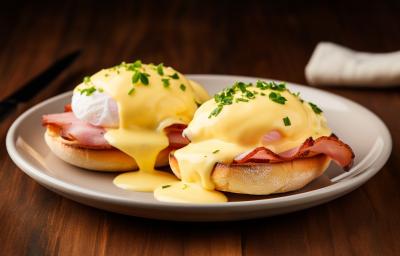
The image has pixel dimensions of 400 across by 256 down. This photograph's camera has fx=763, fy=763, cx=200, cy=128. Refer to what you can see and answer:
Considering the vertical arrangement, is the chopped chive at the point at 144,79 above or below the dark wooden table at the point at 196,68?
above

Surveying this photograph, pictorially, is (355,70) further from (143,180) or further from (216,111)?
(143,180)

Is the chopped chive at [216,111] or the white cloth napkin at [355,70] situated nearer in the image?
the chopped chive at [216,111]

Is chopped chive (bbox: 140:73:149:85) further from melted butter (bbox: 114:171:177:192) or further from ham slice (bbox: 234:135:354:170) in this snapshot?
ham slice (bbox: 234:135:354:170)

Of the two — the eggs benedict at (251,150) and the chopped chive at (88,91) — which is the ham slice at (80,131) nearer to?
the chopped chive at (88,91)

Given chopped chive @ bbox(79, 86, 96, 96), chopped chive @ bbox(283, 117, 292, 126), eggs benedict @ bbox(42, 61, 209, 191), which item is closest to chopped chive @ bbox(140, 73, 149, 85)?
eggs benedict @ bbox(42, 61, 209, 191)

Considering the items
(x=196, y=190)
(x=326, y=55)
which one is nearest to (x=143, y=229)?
(x=196, y=190)

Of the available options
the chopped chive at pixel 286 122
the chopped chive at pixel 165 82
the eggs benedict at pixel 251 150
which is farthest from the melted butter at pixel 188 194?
the chopped chive at pixel 165 82

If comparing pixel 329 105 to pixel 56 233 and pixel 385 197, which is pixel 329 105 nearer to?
pixel 385 197
